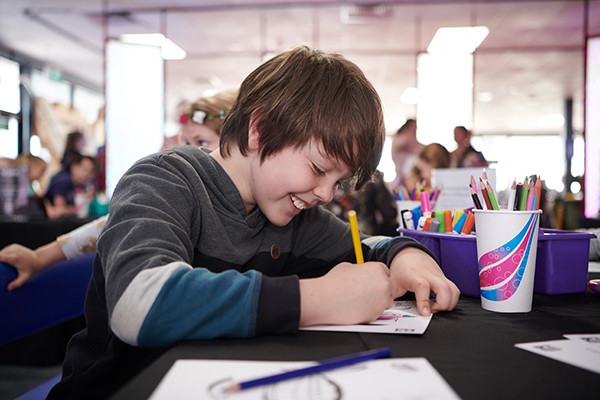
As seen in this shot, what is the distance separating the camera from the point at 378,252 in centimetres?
86

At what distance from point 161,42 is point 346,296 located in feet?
17.8

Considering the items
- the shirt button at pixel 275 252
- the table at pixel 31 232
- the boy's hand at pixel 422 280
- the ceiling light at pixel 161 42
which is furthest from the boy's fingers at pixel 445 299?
the ceiling light at pixel 161 42

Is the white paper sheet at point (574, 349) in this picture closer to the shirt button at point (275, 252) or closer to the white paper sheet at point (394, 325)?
the white paper sheet at point (394, 325)

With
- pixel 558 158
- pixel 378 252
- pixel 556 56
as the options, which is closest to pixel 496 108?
pixel 556 56

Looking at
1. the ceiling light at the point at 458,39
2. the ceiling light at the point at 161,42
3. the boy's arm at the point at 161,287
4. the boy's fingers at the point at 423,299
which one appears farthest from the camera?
the ceiling light at the point at 161,42

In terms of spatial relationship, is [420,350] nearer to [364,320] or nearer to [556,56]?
[364,320]

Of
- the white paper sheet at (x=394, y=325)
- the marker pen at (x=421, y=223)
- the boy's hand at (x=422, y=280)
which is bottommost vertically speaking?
the white paper sheet at (x=394, y=325)

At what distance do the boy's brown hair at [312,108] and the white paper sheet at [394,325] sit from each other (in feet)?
0.80

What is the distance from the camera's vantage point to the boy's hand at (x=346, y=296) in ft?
1.77

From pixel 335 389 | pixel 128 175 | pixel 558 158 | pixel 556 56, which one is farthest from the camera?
pixel 558 158

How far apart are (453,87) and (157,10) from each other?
299 centimetres

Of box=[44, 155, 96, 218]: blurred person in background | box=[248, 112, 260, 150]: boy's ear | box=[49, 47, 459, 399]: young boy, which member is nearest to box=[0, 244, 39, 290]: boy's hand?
box=[49, 47, 459, 399]: young boy

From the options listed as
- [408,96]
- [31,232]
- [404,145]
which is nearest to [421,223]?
[31,232]

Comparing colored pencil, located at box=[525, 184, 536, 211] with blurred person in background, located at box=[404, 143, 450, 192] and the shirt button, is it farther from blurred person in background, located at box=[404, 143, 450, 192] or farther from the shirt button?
blurred person in background, located at box=[404, 143, 450, 192]
